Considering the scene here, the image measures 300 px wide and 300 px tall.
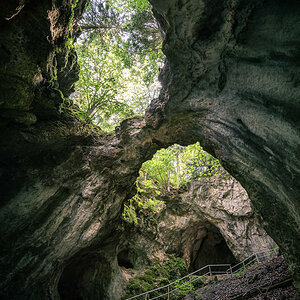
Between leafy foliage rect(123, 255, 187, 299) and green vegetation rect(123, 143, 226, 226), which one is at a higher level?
green vegetation rect(123, 143, 226, 226)

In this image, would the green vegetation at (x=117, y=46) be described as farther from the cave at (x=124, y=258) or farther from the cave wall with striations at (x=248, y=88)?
the cave at (x=124, y=258)

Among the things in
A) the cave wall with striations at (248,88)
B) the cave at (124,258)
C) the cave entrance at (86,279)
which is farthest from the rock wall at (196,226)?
the cave wall with striations at (248,88)

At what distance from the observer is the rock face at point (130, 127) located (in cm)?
331

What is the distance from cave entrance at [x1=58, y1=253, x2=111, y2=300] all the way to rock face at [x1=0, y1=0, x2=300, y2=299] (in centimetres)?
49

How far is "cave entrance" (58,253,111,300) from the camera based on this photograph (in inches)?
314

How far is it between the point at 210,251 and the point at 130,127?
1394 cm

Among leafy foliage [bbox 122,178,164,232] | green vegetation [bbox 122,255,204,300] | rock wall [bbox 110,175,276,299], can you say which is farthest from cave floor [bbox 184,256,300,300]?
rock wall [bbox 110,175,276,299]

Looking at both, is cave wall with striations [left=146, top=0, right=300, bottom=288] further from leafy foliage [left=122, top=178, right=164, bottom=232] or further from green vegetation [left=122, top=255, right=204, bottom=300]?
green vegetation [left=122, top=255, right=204, bottom=300]

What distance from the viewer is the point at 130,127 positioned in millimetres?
6762

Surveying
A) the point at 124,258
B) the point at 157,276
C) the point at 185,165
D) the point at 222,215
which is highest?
the point at 185,165

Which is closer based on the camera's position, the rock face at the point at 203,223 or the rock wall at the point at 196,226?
the rock wall at the point at 196,226

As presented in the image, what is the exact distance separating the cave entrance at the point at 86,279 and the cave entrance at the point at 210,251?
8374mm

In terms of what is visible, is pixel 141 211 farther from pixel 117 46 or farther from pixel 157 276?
pixel 117 46

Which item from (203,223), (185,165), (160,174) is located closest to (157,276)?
(203,223)
